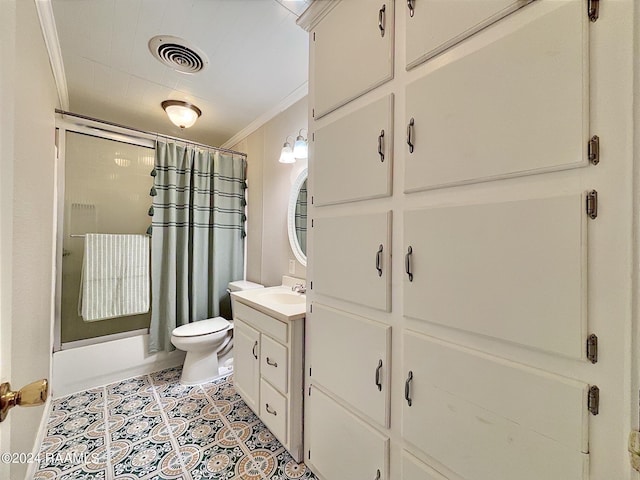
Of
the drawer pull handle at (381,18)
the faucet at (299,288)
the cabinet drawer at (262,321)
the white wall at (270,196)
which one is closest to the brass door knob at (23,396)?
the cabinet drawer at (262,321)

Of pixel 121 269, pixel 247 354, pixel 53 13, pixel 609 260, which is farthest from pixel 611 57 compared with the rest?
pixel 121 269

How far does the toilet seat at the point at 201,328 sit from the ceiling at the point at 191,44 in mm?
1962

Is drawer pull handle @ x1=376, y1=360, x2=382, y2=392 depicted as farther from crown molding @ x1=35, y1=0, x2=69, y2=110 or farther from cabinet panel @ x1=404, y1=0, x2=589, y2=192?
crown molding @ x1=35, y1=0, x2=69, y2=110

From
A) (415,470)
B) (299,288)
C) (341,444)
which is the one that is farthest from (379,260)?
(299,288)

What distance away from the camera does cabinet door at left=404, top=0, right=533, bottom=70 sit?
0.71 meters

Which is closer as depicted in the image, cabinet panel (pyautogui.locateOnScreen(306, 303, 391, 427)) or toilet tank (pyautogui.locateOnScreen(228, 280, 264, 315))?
cabinet panel (pyautogui.locateOnScreen(306, 303, 391, 427))

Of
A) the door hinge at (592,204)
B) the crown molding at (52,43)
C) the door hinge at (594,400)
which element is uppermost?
the crown molding at (52,43)

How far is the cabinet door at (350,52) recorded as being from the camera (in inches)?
39.0

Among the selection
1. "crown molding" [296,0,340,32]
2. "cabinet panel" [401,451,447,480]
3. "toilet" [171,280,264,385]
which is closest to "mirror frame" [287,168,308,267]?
"toilet" [171,280,264,385]

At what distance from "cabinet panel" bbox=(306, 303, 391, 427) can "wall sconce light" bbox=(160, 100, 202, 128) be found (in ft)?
6.83

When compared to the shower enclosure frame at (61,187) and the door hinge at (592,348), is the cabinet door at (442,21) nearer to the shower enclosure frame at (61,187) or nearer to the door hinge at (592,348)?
the door hinge at (592,348)

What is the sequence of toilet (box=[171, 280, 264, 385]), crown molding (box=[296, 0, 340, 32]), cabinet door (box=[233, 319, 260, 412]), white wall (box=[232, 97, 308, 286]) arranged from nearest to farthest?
crown molding (box=[296, 0, 340, 32])
cabinet door (box=[233, 319, 260, 412])
toilet (box=[171, 280, 264, 385])
white wall (box=[232, 97, 308, 286])

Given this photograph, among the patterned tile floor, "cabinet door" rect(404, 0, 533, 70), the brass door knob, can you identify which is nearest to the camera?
the brass door knob

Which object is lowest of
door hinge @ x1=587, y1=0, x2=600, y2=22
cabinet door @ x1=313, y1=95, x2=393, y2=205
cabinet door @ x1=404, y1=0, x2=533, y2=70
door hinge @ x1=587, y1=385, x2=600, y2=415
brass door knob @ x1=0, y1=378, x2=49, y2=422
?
door hinge @ x1=587, y1=385, x2=600, y2=415
